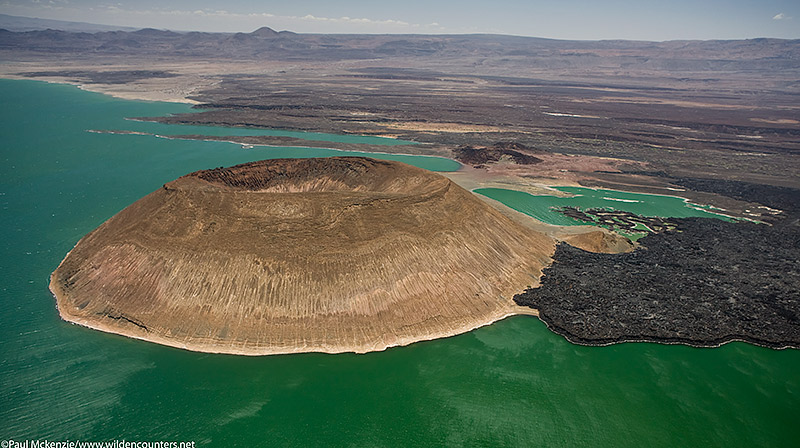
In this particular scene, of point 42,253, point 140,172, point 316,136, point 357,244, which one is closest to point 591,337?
point 357,244

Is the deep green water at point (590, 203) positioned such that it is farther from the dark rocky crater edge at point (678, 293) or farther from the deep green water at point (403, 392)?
the deep green water at point (403, 392)

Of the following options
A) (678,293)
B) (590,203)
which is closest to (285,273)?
(678,293)

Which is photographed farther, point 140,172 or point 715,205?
point 140,172

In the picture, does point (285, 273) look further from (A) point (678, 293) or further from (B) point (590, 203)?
(B) point (590, 203)

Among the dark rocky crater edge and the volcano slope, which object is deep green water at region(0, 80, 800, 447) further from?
the volcano slope

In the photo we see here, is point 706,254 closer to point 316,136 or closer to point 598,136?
point 598,136

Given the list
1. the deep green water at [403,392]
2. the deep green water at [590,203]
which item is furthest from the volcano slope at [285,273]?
the deep green water at [590,203]

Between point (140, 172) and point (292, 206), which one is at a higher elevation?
point (292, 206)

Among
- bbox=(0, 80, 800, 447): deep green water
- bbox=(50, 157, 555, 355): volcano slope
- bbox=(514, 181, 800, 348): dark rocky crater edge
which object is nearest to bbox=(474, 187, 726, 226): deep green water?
bbox=(514, 181, 800, 348): dark rocky crater edge
